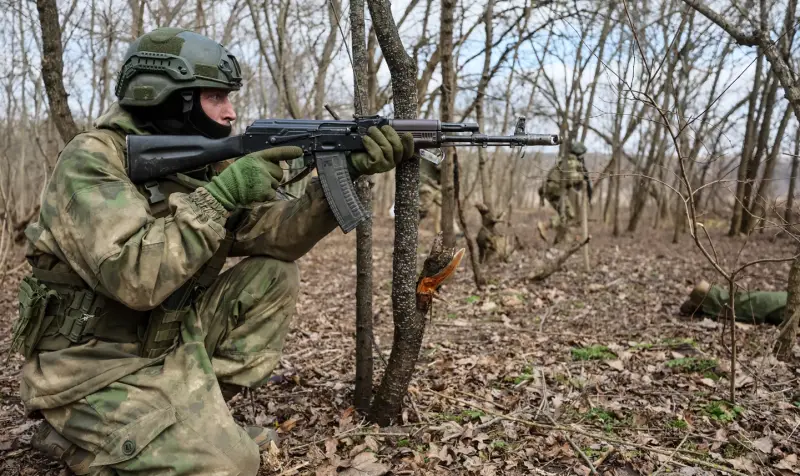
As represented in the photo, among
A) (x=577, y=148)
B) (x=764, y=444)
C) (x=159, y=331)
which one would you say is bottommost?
(x=764, y=444)

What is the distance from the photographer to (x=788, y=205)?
11.1 feet

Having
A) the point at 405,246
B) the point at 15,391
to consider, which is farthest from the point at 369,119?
the point at 15,391

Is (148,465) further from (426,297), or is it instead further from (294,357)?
(294,357)

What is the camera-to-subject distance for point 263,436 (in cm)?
287

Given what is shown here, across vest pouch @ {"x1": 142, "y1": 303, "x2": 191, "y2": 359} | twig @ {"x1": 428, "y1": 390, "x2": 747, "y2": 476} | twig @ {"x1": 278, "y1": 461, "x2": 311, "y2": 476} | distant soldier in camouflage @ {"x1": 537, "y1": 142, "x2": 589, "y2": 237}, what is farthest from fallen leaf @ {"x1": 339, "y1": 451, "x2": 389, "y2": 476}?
distant soldier in camouflage @ {"x1": 537, "y1": 142, "x2": 589, "y2": 237}

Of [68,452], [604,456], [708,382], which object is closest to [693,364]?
[708,382]

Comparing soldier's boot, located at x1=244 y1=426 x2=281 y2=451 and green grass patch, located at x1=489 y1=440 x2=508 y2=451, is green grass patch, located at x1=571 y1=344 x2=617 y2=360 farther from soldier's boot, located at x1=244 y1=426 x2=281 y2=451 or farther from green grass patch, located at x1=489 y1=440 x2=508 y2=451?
soldier's boot, located at x1=244 y1=426 x2=281 y2=451

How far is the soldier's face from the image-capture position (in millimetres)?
2811

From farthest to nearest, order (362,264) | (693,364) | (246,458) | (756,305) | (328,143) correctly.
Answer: (756,305), (693,364), (362,264), (328,143), (246,458)

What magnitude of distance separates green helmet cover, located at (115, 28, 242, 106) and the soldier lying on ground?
175 inches

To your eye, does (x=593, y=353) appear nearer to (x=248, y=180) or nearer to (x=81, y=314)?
(x=248, y=180)

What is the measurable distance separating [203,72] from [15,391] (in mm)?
2627

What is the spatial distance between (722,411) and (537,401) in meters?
1.03

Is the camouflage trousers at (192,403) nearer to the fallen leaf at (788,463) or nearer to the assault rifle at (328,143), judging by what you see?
the assault rifle at (328,143)
